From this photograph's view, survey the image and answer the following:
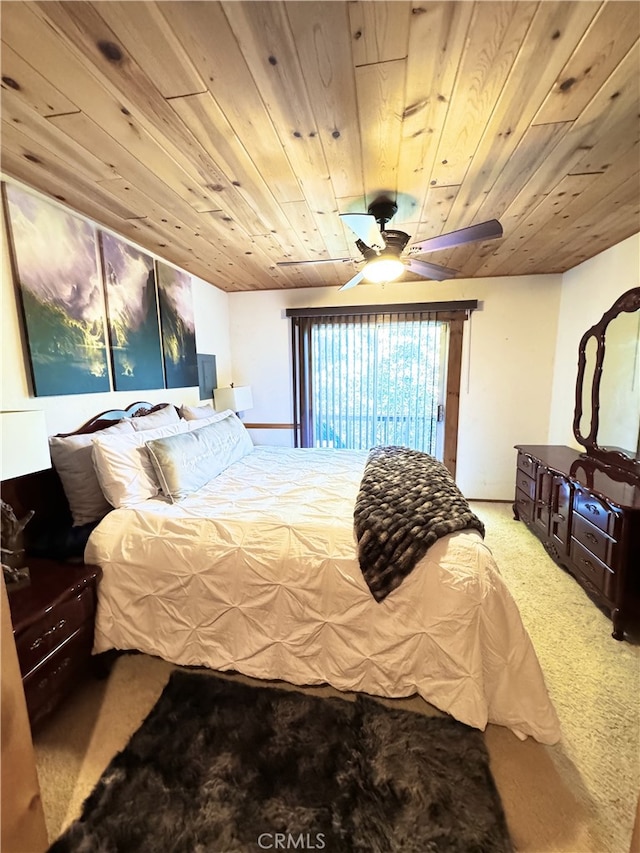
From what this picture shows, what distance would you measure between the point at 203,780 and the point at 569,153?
298cm

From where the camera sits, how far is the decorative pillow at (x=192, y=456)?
6.69ft

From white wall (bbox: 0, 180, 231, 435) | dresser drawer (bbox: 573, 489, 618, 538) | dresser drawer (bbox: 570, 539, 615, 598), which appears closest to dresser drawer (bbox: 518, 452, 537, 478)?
dresser drawer (bbox: 573, 489, 618, 538)

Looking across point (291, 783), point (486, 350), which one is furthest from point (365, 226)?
point (486, 350)

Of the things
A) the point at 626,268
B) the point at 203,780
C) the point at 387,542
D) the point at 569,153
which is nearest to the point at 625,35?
the point at 569,153

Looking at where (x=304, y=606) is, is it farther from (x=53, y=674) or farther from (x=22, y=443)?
(x=22, y=443)

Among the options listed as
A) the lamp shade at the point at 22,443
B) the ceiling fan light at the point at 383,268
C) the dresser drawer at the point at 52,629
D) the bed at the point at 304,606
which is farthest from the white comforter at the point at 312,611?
the ceiling fan light at the point at 383,268

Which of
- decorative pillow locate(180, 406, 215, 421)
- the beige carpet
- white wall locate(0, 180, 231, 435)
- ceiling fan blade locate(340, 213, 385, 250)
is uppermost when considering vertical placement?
ceiling fan blade locate(340, 213, 385, 250)

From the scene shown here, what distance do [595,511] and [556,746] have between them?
130cm

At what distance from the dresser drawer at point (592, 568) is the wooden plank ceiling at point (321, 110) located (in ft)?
6.99

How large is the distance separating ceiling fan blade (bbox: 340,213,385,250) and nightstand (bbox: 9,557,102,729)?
82.0 inches

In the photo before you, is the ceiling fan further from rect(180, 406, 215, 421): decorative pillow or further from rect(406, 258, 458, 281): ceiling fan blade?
rect(180, 406, 215, 421): decorative pillow

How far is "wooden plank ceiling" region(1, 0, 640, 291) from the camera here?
3.18 feet

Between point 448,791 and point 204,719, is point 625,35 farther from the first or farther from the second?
point 204,719

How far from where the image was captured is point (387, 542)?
155 cm
